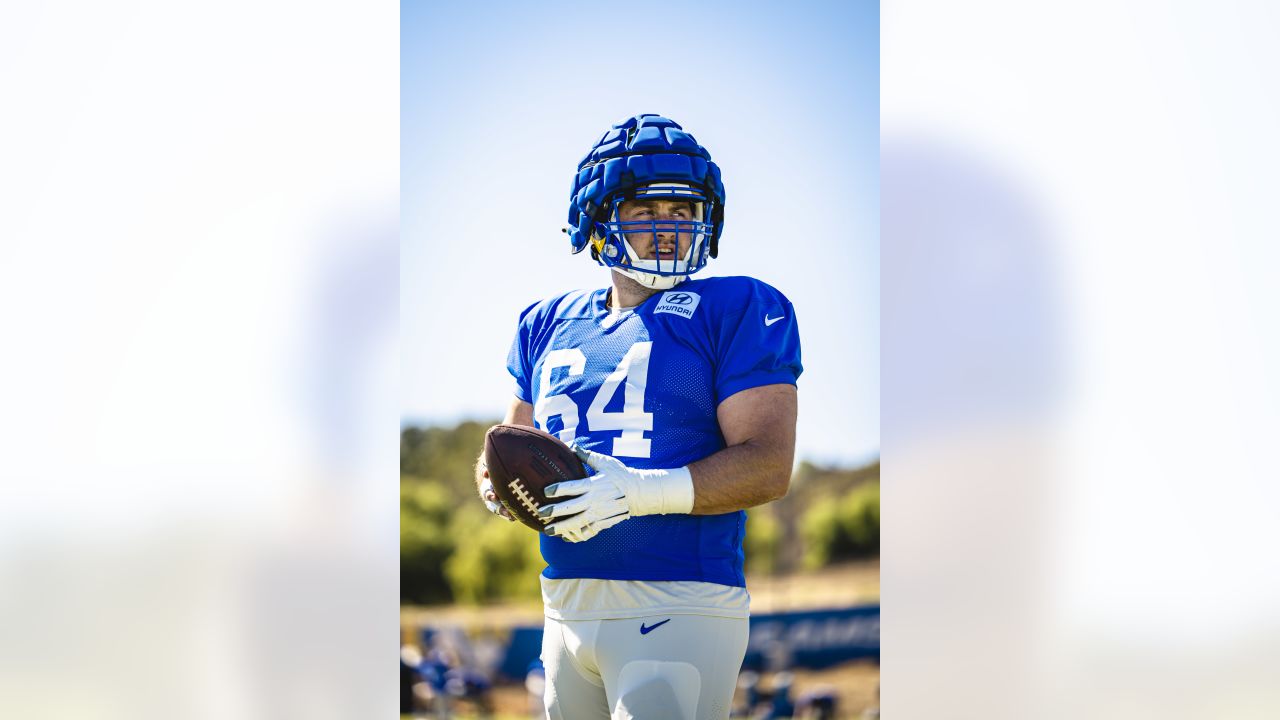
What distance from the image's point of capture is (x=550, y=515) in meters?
1.75

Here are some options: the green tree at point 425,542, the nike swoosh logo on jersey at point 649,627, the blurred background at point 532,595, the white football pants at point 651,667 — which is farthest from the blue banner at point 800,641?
the nike swoosh logo on jersey at point 649,627

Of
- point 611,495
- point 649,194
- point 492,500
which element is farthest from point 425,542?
point 611,495

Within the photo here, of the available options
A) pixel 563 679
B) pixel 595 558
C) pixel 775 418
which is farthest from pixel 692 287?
pixel 563 679

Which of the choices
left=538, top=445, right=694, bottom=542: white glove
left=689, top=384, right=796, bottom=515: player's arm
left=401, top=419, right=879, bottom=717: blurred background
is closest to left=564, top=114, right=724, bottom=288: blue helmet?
left=689, top=384, right=796, bottom=515: player's arm

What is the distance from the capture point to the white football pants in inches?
69.6

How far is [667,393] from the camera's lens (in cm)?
191

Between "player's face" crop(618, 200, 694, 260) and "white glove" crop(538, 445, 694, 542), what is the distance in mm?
462

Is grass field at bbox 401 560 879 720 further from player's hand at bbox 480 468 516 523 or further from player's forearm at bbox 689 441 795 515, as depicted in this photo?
player's forearm at bbox 689 441 795 515
